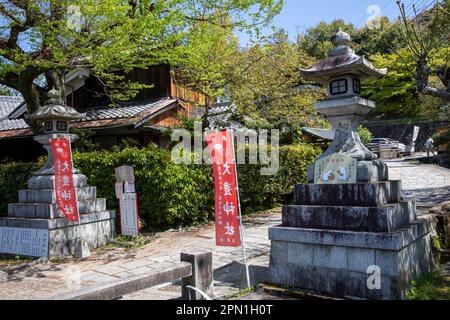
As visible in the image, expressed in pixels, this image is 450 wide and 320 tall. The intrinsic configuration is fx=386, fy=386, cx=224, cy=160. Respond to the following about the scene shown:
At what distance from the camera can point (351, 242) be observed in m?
5.70

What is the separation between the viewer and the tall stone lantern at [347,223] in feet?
18.2

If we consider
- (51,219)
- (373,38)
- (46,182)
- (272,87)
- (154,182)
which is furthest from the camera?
(373,38)

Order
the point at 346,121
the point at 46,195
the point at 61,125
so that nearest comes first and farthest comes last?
the point at 346,121, the point at 46,195, the point at 61,125

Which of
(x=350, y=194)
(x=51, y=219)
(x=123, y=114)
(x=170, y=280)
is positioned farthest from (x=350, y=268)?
(x=123, y=114)

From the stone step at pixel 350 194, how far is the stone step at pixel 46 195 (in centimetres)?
651

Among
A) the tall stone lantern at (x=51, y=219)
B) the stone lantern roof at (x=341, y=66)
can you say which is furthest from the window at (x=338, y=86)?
the tall stone lantern at (x=51, y=219)

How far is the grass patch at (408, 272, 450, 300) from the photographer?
5.50 m

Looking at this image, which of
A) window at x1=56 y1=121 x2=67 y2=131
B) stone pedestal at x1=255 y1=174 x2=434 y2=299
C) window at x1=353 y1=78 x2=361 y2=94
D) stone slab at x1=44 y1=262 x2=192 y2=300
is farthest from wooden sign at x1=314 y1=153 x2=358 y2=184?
window at x1=56 y1=121 x2=67 y2=131

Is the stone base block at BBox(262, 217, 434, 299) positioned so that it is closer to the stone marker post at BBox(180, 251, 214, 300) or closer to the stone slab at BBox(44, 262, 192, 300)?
the stone marker post at BBox(180, 251, 214, 300)

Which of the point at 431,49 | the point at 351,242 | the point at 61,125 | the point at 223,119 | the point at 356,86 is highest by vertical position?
the point at 431,49

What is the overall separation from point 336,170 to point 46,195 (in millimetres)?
7490

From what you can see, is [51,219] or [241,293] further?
[51,219]

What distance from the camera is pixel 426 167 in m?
25.2

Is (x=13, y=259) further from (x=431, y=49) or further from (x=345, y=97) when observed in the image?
(x=431, y=49)
